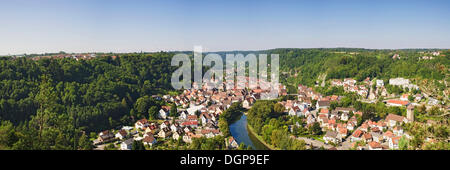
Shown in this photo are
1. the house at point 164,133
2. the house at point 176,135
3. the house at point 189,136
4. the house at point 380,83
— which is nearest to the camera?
the house at point 189,136

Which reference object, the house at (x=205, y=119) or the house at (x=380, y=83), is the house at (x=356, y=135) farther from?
the house at (x=380, y=83)

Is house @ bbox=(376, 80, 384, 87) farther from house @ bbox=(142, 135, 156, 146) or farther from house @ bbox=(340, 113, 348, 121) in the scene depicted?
house @ bbox=(142, 135, 156, 146)

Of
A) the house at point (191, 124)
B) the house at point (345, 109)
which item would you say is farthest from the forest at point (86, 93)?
the house at point (345, 109)

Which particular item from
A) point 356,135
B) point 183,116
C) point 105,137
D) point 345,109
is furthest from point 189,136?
point 345,109

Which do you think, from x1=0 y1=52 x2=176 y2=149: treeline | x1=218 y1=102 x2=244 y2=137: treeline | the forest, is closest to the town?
x1=218 y1=102 x2=244 y2=137: treeline

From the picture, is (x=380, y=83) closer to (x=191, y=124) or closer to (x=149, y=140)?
(x=191, y=124)

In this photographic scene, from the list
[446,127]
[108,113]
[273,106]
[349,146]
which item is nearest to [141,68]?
[108,113]

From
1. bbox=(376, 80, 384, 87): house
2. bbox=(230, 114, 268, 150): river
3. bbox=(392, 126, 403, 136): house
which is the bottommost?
bbox=(230, 114, 268, 150): river
